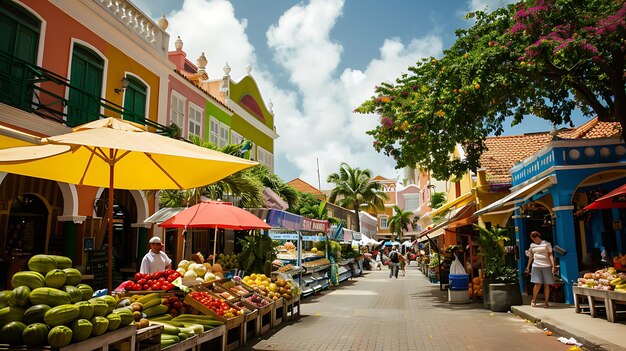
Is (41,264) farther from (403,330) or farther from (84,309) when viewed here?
(403,330)

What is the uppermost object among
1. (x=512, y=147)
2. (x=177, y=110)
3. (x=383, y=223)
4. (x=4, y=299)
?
(x=177, y=110)

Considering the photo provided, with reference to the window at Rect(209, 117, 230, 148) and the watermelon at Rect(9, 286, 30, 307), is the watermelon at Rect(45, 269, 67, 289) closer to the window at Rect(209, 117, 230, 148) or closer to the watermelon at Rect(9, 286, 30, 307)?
the watermelon at Rect(9, 286, 30, 307)

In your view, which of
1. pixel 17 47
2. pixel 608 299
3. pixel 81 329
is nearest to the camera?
pixel 81 329

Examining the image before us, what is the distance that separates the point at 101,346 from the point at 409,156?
12.3 meters

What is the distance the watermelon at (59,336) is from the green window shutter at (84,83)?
9261mm

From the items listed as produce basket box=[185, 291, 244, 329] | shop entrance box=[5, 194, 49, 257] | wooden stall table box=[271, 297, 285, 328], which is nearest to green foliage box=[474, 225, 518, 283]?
wooden stall table box=[271, 297, 285, 328]

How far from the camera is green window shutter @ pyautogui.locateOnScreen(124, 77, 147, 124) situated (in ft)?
47.0

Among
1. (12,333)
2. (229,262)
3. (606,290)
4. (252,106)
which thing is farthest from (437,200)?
(12,333)

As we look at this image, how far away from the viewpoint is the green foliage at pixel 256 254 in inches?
490

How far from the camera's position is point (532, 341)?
24.7ft

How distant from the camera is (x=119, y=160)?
6.12 meters

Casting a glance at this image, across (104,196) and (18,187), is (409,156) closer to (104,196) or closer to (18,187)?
(104,196)

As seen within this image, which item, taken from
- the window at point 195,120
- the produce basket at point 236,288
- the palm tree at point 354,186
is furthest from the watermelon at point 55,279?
the palm tree at point 354,186

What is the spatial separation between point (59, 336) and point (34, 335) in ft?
0.66
